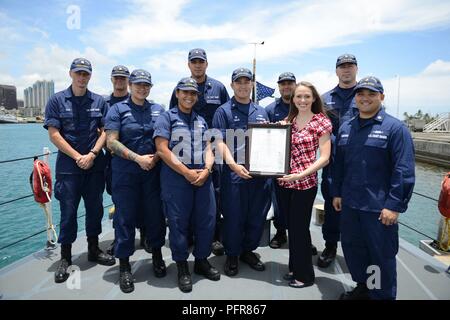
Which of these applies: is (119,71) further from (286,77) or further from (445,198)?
(445,198)

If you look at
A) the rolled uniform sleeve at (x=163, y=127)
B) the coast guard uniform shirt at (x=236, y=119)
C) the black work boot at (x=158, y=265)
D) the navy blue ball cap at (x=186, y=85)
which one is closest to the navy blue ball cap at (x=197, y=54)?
the coast guard uniform shirt at (x=236, y=119)

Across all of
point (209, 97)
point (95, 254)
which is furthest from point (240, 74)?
point (95, 254)

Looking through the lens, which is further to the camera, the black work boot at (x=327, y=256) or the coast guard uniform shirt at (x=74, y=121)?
the black work boot at (x=327, y=256)

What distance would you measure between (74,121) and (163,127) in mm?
1148

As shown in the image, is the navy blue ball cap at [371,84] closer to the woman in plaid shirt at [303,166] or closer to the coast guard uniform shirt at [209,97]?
the woman in plaid shirt at [303,166]

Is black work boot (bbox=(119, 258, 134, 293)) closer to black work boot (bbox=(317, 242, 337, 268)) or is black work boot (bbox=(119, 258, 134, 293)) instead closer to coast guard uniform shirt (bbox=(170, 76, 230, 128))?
coast guard uniform shirt (bbox=(170, 76, 230, 128))

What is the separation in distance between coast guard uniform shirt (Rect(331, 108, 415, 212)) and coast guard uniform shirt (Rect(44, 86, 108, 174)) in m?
2.70

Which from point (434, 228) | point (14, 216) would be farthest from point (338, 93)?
point (14, 216)

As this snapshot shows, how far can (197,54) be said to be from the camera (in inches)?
164

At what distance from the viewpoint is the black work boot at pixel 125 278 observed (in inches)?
129

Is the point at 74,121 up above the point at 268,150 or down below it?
above

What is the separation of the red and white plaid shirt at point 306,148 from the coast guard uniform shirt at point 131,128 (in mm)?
1473

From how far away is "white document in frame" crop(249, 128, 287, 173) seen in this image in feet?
10.6
